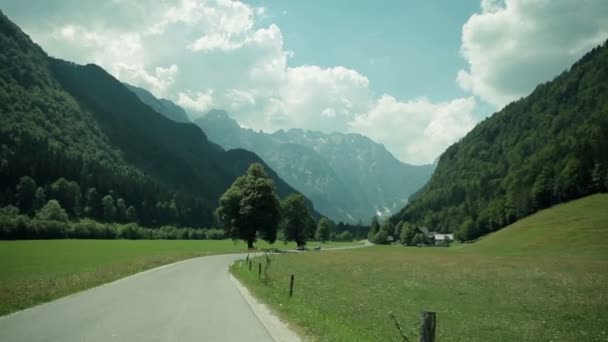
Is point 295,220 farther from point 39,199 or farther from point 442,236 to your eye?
point 442,236

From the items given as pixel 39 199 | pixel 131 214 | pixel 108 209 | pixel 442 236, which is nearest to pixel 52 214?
pixel 39 199

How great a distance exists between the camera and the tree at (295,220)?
10319 centimetres

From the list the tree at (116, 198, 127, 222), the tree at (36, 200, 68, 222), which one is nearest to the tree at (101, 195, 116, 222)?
the tree at (116, 198, 127, 222)

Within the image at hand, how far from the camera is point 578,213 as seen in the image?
9362cm

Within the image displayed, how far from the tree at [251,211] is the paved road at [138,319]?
175 ft

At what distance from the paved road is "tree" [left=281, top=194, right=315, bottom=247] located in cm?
8041

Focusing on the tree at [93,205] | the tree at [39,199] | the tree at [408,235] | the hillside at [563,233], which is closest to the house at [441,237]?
the tree at [408,235]

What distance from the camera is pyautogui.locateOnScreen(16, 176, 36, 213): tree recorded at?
12762cm

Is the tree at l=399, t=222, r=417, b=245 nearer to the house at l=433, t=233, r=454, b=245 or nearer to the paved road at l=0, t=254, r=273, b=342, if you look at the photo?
the house at l=433, t=233, r=454, b=245

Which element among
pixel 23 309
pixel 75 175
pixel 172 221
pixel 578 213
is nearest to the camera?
pixel 23 309

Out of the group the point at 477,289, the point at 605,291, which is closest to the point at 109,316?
the point at 477,289

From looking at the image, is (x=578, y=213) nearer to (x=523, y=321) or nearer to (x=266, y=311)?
(x=523, y=321)

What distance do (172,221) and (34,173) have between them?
2157 inches

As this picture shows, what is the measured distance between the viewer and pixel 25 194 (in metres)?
128
